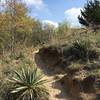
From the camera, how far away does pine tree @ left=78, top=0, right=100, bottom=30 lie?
100ft

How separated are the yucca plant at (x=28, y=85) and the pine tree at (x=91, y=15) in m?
14.1

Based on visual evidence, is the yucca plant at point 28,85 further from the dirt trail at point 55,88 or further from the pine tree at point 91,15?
the pine tree at point 91,15

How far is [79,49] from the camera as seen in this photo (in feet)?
68.8

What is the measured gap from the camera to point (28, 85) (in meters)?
16.3

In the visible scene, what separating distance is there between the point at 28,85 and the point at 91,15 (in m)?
16.4

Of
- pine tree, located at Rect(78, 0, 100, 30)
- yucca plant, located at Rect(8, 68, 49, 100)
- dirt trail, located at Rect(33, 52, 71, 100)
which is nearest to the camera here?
yucca plant, located at Rect(8, 68, 49, 100)

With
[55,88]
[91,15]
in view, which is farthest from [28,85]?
[91,15]

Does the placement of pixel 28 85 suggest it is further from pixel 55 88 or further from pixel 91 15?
pixel 91 15

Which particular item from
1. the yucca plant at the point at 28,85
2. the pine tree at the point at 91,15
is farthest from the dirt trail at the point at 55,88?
the pine tree at the point at 91,15

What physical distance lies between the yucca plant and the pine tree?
46.2ft

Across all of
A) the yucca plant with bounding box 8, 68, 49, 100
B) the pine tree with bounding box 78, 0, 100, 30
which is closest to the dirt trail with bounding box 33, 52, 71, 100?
the yucca plant with bounding box 8, 68, 49, 100

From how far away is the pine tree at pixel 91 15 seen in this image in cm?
3062

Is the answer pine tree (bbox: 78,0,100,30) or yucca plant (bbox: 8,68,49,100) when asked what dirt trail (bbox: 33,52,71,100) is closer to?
yucca plant (bbox: 8,68,49,100)

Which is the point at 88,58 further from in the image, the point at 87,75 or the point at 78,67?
the point at 87,75
